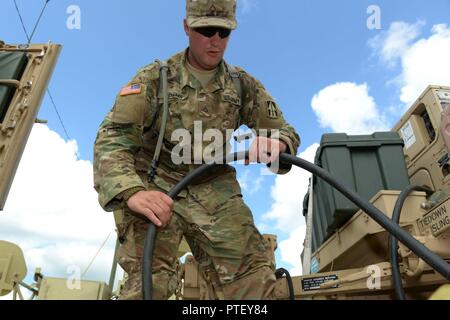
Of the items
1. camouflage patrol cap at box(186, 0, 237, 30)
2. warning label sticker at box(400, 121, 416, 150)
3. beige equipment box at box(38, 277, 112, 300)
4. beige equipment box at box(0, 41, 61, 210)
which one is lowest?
beige equipment box at box(38, 277, 112, 300)

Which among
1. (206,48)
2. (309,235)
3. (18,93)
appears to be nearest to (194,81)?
(206,48)

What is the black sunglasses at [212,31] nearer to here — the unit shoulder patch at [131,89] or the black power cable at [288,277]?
the unit shoulder patch at [131,89]

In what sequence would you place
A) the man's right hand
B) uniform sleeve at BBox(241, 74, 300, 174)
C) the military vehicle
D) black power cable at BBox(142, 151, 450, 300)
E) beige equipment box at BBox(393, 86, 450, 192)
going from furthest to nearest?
beige equipment box at BBox(393, 86, 450, 192), uniform sleeve at BBox(241, 74, 300, 174), the military vehicle, the man's right hand, black power cable at BBox(142, 151, 450, 300)

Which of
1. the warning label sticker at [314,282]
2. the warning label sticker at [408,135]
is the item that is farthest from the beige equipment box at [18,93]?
the warning label sticker at [408,135]

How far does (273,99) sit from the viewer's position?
2.41 m

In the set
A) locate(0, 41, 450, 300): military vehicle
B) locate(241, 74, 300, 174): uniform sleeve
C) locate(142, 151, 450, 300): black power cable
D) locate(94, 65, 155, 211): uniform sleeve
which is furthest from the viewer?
locate(241, 74, 300, 174): uniform sleeve

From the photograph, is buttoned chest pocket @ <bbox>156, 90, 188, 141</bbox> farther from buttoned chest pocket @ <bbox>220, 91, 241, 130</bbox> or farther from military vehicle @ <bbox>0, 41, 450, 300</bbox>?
military vehicle @ <bbox>0, 41, 450, 300</bbox>

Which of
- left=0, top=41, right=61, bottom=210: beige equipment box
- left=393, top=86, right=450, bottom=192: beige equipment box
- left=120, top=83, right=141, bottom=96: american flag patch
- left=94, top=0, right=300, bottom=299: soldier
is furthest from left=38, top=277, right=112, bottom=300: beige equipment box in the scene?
left=393, top=86, right=450, bottom=192: beige equipment box

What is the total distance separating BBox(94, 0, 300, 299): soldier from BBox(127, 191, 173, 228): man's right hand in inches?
1.8

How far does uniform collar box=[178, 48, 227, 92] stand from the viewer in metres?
2.19

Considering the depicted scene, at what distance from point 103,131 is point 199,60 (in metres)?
0.70

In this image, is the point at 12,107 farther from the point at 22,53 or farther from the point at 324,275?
the point at 324,275

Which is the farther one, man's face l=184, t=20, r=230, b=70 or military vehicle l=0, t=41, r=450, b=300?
man's face l=184, t=20, r=230, b=70
